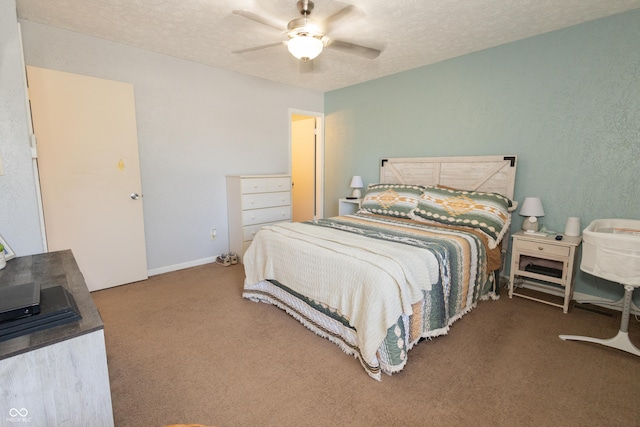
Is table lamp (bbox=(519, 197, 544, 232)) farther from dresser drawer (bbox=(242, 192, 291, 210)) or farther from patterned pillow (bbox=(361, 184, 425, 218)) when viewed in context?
dresser drawer (bbox=(242, 192, 291, 210))

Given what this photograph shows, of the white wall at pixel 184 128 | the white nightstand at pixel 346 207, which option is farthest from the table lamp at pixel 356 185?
the white wall at pixel 184 128

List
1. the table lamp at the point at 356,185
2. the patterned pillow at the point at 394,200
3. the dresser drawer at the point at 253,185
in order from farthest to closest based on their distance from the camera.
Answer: the table lamp at the point at 356,185, the dresser drawer at the point at 253,185, the patterned pillow at the point at 394,200

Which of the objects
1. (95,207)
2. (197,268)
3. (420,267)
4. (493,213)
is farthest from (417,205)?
(95,207)

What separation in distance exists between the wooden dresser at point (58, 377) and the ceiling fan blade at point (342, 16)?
206cm

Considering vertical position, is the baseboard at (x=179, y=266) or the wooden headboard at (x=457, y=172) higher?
the wooden headboard at (x=457, y=172)

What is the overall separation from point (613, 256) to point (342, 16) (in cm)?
229

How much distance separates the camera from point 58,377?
0.92 m

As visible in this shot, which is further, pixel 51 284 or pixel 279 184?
pixel 279 184

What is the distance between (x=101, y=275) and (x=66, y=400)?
8.29 ft

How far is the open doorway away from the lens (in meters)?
5.07

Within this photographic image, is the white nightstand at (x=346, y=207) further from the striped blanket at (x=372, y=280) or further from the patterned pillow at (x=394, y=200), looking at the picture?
the striped blanket at (x=372, y=280)

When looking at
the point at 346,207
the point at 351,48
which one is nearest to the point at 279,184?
the point at 346,207

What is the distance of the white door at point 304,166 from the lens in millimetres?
5207

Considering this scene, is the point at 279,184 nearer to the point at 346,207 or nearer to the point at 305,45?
the point at 346,207
